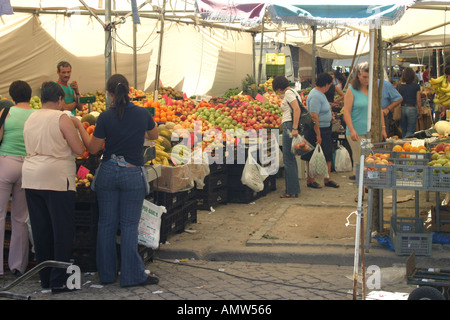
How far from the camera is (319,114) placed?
10.4 meters

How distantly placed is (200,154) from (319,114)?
269 cm

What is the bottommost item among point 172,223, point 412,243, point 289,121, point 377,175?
point 412,243

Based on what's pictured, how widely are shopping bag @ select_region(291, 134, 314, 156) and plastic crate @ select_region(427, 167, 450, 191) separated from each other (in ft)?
12.6

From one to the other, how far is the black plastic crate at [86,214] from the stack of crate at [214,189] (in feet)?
10.2

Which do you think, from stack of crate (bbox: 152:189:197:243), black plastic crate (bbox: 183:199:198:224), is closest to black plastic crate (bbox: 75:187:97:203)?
stack of crate (bbox: 152:189:197:243)

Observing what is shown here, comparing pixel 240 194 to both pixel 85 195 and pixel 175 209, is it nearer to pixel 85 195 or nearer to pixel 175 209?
pixel 175 209

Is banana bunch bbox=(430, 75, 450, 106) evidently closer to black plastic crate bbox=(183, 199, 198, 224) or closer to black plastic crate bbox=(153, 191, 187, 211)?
black plastic crate bbox=(183, 199, 198, 224)

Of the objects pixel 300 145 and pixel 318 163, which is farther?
pixel 318 163

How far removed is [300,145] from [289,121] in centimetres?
48

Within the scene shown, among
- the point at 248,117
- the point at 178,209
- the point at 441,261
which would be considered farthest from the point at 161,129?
the point at 441,261

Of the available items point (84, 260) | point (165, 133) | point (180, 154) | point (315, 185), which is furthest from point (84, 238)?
point (315, 185)

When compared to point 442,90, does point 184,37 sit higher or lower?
higher

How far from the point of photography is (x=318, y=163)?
1028cm

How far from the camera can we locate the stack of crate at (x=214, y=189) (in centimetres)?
931
